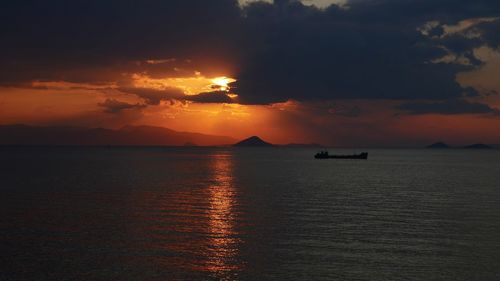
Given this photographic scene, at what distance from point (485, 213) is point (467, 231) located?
15.2m

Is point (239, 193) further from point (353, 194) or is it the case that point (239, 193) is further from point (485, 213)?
point (485, 213)

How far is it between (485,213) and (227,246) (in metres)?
37.0

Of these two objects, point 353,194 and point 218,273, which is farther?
point 353,194

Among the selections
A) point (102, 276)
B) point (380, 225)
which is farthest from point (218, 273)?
point (380, 225)

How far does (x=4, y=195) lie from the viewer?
80562 mm

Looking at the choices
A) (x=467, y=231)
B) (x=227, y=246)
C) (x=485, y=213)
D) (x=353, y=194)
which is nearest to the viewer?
(x=227, y=246)

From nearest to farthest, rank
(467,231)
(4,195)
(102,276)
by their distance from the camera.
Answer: (102,276) < (467,231) < (4,195)

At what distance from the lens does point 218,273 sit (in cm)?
3488

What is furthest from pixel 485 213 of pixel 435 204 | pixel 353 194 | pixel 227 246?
pixel 227 246

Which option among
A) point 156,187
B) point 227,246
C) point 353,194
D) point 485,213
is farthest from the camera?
point 156,187

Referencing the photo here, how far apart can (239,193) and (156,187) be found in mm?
18509

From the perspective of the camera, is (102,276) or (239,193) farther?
(239,193)

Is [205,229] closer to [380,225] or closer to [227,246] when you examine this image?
[227,246]

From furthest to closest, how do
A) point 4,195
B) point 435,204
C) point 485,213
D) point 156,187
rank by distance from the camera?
point 156,187 < point 4,195 < point 435,204 < point 485,213
